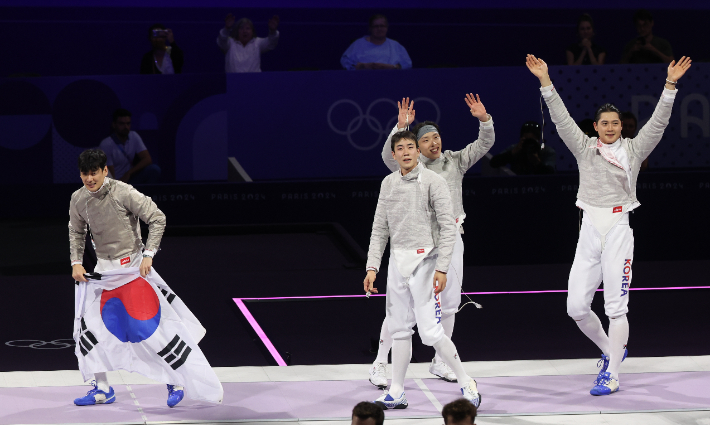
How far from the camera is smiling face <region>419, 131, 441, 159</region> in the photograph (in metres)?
6.16

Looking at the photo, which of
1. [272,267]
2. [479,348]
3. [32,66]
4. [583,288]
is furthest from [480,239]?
[32,66]

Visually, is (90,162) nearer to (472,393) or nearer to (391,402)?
(391,402)

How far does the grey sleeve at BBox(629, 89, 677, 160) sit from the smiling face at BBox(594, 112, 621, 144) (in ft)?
0.41

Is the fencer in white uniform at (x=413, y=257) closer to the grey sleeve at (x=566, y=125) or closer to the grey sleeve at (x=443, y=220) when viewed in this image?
the grey sleeve at (x=443, y=220)

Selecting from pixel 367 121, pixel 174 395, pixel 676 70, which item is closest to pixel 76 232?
pixel 174 395

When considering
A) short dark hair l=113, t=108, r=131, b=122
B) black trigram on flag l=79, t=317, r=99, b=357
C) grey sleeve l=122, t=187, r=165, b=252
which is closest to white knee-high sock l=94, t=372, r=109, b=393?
black trigram on flag l=79, t=317, r=99, b=357

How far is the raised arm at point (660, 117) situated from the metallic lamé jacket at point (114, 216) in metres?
2.74

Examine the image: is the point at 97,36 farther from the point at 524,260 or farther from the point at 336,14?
the point at 524,260

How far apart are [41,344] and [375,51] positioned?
566cm

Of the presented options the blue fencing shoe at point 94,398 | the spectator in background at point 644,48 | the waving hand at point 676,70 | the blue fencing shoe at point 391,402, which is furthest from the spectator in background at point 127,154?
the waving hand at point 676,70

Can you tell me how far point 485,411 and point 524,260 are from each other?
4.92 metres

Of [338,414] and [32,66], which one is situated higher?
[32,66]

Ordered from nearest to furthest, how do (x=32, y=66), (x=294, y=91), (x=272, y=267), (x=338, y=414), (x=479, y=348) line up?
(x=338, y=414) → (x=479, y=348) → (x=272, y=267) → (x=294, y=91) → (x=32, y=66)

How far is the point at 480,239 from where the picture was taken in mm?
10312
